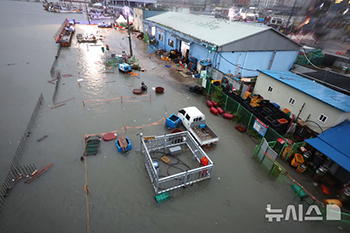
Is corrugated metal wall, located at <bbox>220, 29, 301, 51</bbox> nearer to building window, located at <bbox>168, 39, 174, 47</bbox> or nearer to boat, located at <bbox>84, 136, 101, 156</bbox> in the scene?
building window, located at <bbox>168, 39, 174, 47</bbox>

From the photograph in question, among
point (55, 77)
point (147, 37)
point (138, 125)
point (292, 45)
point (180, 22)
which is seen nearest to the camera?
point (138, 125)

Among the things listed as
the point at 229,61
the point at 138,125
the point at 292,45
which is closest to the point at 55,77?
the point at 138,125

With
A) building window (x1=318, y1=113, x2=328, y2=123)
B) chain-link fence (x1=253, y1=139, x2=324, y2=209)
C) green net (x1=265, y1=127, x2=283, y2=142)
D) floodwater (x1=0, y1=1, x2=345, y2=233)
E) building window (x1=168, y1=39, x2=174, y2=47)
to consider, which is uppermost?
building window (x1=168, y1=39, x2=174, y2=47)

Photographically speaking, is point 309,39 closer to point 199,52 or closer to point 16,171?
point 199,52

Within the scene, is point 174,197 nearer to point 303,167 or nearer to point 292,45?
point 303,167

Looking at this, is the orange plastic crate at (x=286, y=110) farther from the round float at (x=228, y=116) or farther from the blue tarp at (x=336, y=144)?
the round float at (x=228, y=116)

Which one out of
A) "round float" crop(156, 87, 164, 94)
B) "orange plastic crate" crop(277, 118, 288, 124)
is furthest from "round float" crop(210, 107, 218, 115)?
"round float" crop(156, 87, 164, 94)

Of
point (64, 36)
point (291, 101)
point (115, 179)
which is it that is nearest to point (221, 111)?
point (291, 101)
